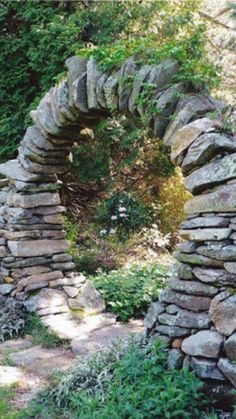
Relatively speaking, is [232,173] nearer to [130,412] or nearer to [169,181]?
[130,412]

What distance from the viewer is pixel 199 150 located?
10.4 feet

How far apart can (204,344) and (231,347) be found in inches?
8.0

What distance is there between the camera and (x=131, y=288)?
576 centimetres

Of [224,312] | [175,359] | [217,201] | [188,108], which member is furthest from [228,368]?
[188,108]

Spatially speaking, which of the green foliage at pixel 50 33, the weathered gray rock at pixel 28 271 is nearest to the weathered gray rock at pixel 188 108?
the weathered gray rock at pixel 28 271

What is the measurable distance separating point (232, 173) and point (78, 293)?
3.00 m

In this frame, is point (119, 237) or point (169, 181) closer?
point (119, 237)

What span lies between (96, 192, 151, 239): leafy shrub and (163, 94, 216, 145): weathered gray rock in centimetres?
429

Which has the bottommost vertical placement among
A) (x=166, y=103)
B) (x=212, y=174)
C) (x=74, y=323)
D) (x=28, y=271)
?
(x=74, y=323)

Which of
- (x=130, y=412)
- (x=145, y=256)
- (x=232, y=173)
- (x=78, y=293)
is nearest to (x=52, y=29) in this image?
(x=145, y=256)

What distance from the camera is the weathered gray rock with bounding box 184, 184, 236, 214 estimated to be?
9.86 feet

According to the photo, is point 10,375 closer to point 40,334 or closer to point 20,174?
point 40,334

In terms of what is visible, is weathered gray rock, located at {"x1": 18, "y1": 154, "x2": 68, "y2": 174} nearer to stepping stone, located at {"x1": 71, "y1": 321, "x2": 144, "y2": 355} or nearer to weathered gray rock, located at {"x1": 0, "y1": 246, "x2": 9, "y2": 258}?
weathered gray rock, located at {"x1": 0, "y1": 246, "x2": 9, "y2": 258}

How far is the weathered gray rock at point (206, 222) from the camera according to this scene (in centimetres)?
307
